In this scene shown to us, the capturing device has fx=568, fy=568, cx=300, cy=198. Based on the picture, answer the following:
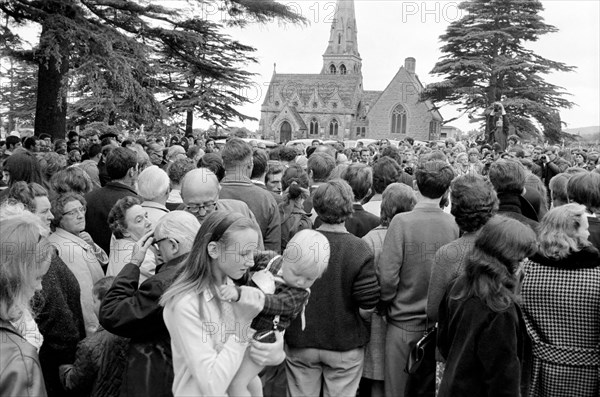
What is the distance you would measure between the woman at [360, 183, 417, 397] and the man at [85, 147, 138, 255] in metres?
2.52

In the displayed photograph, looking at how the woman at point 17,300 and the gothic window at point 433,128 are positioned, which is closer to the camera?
the woman at point 17,300

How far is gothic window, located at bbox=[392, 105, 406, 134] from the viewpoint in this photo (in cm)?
6725

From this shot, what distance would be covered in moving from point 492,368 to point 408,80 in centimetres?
6887

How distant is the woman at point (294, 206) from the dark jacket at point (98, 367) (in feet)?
8.57

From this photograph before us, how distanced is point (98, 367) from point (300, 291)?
1.20 meters

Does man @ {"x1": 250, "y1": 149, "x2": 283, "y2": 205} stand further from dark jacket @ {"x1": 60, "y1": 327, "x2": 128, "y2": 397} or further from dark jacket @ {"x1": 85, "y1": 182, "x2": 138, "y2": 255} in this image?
dark jacket @ {"x1": 60, "y1": 327, "x2": 128, "y2": 397}

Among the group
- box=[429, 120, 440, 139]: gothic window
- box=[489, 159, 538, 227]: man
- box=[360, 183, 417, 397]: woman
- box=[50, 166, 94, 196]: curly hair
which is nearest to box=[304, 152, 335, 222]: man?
box=[360, 183, 417, 397]: woman

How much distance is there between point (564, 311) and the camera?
364 cm

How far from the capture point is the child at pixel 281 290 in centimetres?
250

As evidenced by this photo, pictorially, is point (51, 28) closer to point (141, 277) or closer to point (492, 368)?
point (141, 277)

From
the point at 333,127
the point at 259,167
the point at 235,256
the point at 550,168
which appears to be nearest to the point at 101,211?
the point at 259,167

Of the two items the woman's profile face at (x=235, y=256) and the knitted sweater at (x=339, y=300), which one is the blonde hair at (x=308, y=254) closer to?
the woman's profile face at (x=235, y=256)

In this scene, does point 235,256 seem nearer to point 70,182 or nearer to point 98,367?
point 98,367

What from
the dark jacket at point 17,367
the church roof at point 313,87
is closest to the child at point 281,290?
the dark jacket at point 17,367
